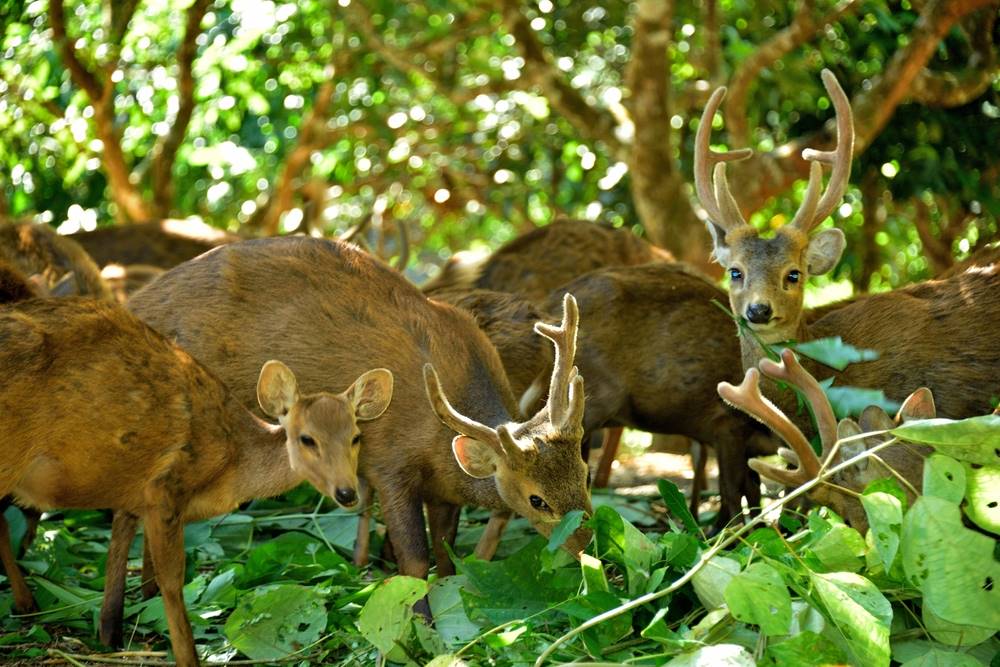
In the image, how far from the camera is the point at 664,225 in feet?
32.5

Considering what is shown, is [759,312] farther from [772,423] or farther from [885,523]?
[885,523]

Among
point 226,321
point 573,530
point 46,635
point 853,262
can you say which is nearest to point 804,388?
point 573,530

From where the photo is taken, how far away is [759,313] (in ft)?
21.0

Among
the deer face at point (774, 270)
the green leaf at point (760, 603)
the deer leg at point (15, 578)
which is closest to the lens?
the green leaf at point (760, 603)

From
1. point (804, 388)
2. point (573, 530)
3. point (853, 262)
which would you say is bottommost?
point (853, 262)

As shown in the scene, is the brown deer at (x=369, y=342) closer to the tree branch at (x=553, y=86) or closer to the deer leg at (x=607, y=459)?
the deer leg at (x=607, y=459)

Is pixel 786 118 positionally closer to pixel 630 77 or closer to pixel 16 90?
pixel 630 77

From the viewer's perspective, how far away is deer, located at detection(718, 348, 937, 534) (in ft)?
16.2

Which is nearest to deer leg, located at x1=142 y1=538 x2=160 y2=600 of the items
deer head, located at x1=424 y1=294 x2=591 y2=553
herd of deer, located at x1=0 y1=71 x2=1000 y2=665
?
herd of deer, located at x1=0 y1=71 x2=1000 y2=665

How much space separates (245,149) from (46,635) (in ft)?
23.7

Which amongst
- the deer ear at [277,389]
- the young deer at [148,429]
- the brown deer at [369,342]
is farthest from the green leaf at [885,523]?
the deer ear at [277,389]

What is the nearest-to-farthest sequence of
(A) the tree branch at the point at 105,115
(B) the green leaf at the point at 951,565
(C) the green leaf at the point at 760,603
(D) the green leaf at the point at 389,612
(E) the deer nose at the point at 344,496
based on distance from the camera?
1. (C) the green leaf at the point at 760,603
2. (B) the green leaf at the point at 951,565
3. (D) the green leaf at the point at 389,612
4. (E) the deer nose at the point at 344,496
5. (A) the tree branch at the point at 105,115

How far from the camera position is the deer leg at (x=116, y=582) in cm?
552

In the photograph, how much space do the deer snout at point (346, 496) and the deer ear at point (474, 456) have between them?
0.49 metres
